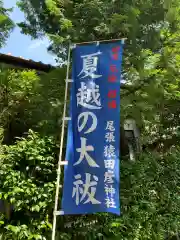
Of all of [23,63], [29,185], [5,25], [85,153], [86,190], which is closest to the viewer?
[86,190]

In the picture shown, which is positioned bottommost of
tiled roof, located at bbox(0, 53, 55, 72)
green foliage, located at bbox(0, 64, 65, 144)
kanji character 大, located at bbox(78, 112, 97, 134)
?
kanji character 大, located at bbox(78, 112, 97, 134)

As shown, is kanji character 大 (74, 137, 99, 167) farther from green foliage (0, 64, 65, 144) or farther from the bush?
green foliage (0, 64, 65, 144)

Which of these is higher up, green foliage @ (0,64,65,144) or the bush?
green foliage @ (0,64,65,144)

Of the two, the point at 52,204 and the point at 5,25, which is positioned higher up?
the point at 5,25

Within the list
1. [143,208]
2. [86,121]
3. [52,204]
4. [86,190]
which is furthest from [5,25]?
[143,208]

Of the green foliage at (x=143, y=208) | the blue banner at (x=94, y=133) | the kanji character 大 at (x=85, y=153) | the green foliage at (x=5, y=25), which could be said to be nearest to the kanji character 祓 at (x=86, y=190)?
the blue banner at (x=94, y=133)

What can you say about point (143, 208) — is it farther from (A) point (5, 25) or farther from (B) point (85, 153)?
(A) point (5, 25)

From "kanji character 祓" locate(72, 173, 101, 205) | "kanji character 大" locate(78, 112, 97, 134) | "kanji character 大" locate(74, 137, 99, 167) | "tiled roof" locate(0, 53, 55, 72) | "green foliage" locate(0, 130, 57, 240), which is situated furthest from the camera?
"tiled roof" locate(0, 53, 55, 72)

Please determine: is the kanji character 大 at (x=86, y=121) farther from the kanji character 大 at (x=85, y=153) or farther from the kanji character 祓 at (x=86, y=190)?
the kanji character 祓 at (x=86, y=190)

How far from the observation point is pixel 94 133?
4777 millimetres

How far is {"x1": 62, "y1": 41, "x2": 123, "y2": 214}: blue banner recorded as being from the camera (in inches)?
178

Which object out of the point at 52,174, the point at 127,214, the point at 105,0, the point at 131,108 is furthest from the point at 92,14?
the point at 127,214

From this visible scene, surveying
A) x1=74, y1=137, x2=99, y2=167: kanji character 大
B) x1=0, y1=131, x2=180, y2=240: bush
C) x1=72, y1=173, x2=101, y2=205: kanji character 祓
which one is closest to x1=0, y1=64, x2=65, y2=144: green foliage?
x1=0, y1=131, x2=180, y2=240: bush

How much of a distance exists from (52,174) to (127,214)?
1.52m
